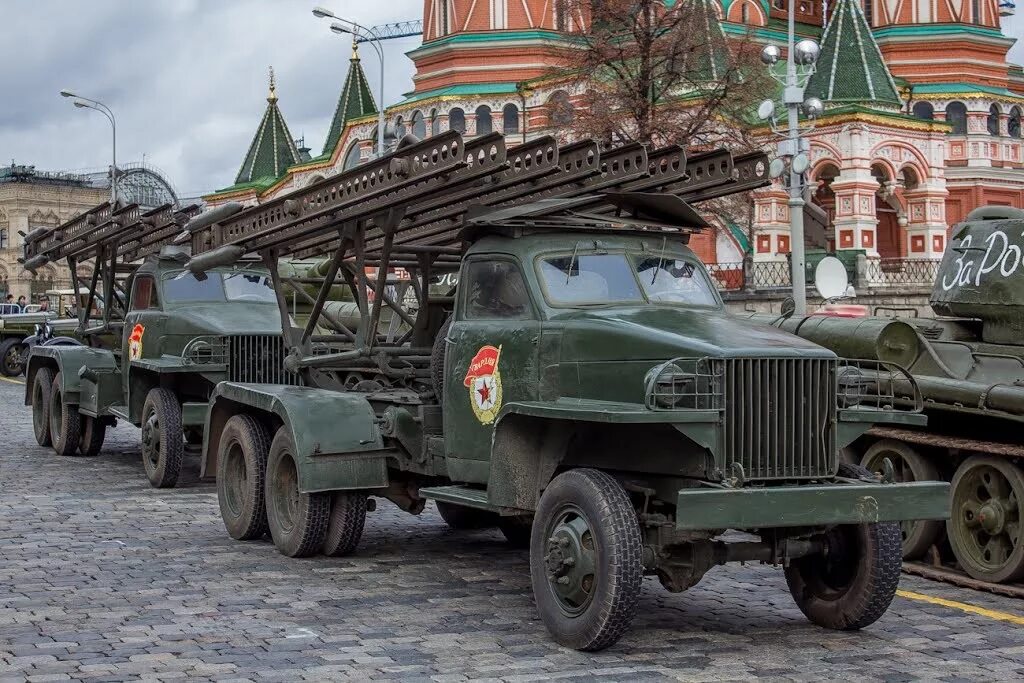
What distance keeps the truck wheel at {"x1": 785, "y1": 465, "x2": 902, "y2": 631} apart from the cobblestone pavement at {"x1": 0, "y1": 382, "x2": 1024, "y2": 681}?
143mm

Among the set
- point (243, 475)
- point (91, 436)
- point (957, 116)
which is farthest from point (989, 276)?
point (957, 116)

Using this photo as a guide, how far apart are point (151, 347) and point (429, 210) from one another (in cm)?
544

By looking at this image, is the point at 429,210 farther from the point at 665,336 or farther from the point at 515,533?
the point at 665,336

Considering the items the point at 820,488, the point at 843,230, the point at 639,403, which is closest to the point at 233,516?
the point at 639,403

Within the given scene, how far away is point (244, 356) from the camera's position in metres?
14.3

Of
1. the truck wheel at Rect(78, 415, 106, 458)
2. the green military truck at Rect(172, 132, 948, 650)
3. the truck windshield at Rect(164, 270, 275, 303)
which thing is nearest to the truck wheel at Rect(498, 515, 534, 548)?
the green military truck at Rect(172, 132, 948, 650)

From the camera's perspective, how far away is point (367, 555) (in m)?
10.9

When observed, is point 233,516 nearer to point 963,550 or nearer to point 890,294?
point 963,550

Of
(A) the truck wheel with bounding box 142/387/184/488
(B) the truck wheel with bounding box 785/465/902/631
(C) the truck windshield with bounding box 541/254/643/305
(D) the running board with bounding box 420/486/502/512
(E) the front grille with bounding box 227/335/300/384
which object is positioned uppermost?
(C) the truck windshield with bounding box 541/254/643/305

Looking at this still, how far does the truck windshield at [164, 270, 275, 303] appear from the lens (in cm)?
1562

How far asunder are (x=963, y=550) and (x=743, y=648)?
11.2 ft

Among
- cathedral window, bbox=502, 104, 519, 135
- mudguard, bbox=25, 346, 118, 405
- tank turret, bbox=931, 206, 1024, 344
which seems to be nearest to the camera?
tank turret, bbox=931, 206, 1024, 344

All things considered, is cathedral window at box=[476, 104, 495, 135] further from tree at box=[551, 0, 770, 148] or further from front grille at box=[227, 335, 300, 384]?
front grille at box=[227, 335, 300, 384]

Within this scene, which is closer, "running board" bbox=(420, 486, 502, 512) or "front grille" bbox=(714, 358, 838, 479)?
"front grille" bbox=(714, 358, 838, 479)
